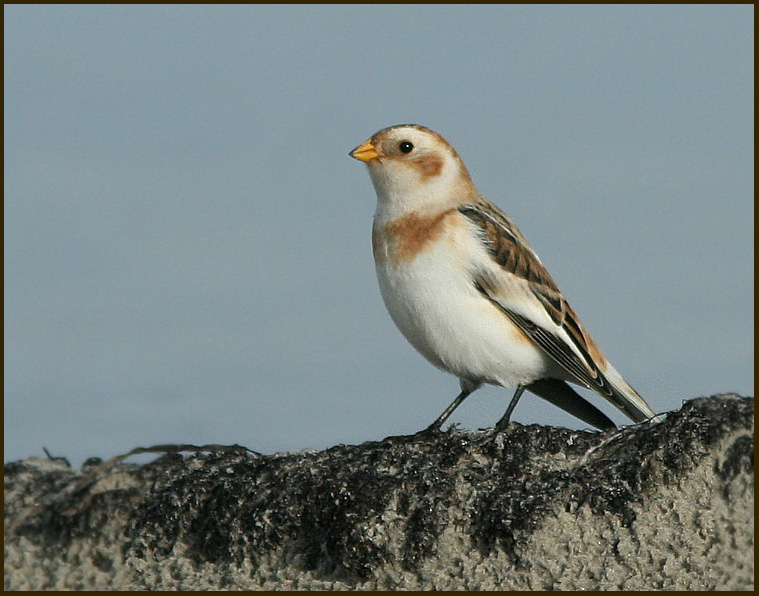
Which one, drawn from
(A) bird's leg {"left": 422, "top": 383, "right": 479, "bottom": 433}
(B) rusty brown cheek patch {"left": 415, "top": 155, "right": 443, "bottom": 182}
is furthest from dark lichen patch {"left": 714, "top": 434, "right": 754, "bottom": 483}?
(B) rusty brown cheek patch {"left": 415, "top": 155, "right": 443, "bottom": 182}

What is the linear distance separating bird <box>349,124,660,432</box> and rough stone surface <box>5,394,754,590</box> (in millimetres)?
1036

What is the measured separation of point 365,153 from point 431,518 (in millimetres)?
2789

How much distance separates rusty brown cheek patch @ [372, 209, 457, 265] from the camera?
6.68 m

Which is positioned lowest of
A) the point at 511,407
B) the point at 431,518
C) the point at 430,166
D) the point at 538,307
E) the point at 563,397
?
the point at 431,518

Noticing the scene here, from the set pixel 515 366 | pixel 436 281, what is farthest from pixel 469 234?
pixel 515 366

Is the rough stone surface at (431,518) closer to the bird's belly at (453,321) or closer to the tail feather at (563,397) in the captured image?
the bird's belly at (453,321)

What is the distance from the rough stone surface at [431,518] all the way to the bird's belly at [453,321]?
1003 mm

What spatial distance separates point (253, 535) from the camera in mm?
5348

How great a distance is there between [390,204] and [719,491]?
2841 mm

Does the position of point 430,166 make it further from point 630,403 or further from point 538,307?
point 630,403

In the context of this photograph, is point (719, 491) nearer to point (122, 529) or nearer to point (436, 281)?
point (436, 281)

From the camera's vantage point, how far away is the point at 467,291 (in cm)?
664

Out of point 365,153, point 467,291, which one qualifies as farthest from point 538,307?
point 365,153

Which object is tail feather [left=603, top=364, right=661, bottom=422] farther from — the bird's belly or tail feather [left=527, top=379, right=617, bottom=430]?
the bird's belly
